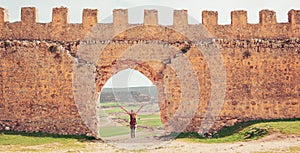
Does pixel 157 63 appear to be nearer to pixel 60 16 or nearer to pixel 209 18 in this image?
pixel 209 18

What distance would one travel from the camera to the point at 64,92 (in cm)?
1498

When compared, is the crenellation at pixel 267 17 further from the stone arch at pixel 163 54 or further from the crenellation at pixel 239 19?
the stone arch at pixel 163 54

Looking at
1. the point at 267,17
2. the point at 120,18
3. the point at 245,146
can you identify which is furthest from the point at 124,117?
the point at 245,146

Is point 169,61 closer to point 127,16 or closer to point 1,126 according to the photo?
point 127,16

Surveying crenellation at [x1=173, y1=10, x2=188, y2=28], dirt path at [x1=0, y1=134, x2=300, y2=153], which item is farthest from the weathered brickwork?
dirt path at [x1=0, y1=134, x2=300, y2=153]

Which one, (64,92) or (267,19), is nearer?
(64,92)

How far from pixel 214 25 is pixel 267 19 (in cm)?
213

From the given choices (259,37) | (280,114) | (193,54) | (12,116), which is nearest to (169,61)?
(193,54)

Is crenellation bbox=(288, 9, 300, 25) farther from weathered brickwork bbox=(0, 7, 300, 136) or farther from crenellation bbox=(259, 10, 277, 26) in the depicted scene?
crenellation bbox=(259, 10, 277, 26)

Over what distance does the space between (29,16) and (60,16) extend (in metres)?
1.16

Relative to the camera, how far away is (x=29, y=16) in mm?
15523

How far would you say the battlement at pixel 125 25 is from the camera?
611 inches

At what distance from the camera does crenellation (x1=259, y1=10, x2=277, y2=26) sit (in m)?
16.2

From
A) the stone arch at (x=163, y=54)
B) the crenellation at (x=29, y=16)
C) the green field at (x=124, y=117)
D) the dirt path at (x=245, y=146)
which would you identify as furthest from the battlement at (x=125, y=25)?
the green field at (x=124, y=117)
